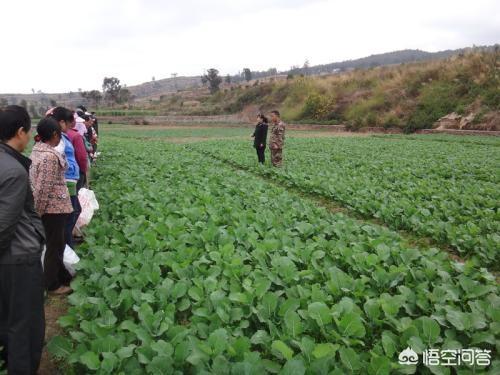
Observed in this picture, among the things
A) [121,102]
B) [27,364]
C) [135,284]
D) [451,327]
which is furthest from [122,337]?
[121,102]

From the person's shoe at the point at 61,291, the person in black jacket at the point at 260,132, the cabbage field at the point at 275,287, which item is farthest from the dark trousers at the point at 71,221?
the person in black jacket at the point at 260,132

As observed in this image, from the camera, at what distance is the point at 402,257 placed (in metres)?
4.11

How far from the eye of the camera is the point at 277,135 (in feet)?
35.0

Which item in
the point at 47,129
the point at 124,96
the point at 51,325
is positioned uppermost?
the point at 124,96

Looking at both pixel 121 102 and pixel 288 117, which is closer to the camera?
pixel 288 117

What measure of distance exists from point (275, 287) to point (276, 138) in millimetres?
7490

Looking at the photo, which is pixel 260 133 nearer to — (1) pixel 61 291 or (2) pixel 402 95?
(1) pixel 61 291

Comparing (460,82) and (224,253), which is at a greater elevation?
(460,82)

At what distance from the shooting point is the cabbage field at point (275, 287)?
2.54 meters

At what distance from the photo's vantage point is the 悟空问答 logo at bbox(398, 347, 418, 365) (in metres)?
2.54

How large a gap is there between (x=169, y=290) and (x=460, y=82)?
37.7m

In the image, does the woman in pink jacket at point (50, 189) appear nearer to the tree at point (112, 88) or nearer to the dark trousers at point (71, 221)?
the dark trousers at point (71, 221)

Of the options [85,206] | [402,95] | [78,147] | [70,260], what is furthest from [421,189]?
[402,95]

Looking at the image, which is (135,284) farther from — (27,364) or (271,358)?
(271,358)
